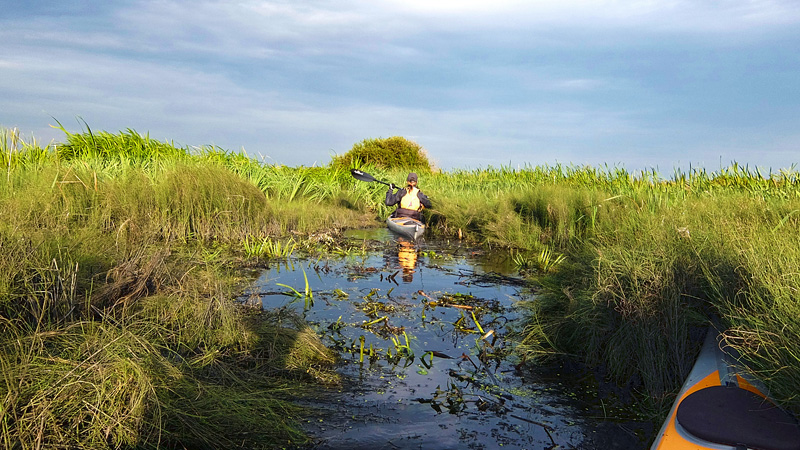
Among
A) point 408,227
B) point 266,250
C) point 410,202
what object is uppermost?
point 410,202

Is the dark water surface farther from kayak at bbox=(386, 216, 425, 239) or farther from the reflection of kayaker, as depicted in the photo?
kayak at bbox=(386, 216, 425, 239)

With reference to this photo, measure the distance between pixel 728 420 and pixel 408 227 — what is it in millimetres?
10064

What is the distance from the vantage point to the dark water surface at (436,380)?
152 inches

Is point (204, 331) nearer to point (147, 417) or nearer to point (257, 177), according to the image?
point (147, 417)

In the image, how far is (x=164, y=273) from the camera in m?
5.64

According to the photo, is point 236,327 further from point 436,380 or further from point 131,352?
point 436,380

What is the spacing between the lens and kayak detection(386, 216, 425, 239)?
13031mm

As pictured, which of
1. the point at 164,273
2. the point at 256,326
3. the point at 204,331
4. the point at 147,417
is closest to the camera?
the point at 147,417

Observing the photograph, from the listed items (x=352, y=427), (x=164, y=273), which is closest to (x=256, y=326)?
(x=164, y=273)

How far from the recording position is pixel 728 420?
3178 mm

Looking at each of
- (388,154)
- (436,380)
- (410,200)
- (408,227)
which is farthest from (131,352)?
(388,154)

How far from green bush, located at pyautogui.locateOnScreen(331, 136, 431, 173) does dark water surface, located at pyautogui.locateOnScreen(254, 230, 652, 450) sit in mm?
23276

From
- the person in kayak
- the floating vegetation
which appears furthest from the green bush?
the floating vegetation

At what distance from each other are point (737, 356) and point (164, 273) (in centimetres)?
492
